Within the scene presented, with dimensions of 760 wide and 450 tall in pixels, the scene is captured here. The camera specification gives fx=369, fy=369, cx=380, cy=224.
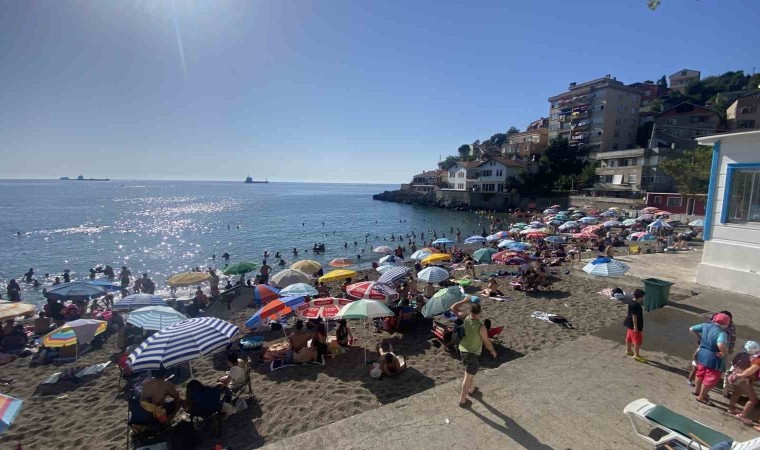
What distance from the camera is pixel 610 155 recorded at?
2210 inches

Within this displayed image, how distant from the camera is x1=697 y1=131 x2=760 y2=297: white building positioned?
428 inches

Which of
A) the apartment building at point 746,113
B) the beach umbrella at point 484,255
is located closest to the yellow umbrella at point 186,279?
the beach umbrella at point 484,255

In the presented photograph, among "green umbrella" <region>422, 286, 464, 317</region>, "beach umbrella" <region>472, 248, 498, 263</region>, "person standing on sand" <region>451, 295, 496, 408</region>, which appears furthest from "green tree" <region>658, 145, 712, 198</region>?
"person standing on sand" <region>451, 295, 496, 408</region>

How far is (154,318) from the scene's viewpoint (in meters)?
10.2

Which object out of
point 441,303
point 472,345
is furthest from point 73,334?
point 472,345

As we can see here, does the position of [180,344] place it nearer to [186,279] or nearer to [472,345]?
[472,345]

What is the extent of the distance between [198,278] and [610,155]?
5980 cm

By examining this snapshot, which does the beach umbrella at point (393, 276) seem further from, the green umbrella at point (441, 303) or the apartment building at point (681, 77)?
the apartment building at point (681, 77)

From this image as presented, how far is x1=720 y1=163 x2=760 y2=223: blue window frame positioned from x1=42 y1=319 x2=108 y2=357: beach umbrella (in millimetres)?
19765

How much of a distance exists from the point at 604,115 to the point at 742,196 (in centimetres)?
6480

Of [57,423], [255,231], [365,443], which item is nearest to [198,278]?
[57,423]

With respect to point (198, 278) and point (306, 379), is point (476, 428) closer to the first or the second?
point (306, 379)

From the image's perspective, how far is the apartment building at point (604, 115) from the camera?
217 feet

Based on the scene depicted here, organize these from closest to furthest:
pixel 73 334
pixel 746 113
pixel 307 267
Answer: pixel 73 334 < pixel 307 267 < pixel 746 113
